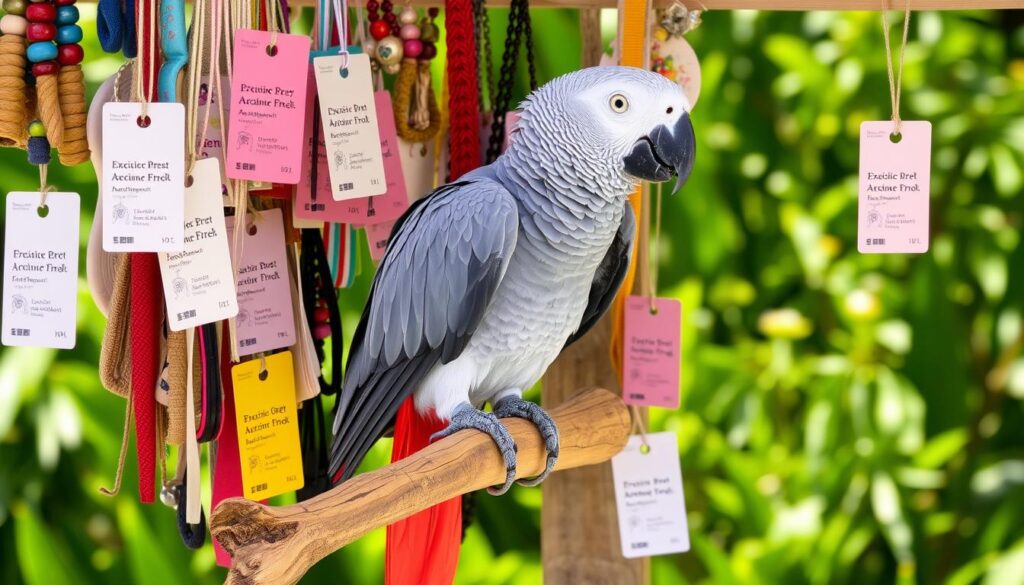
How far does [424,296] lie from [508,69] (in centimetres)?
28

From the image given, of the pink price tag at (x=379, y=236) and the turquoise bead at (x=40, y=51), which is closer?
the turquoise bead at (x=40, y=51)

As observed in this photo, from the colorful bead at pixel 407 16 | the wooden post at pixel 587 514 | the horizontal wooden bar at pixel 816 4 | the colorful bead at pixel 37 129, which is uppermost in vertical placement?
the horizontal wooden bar at pixel 816 4

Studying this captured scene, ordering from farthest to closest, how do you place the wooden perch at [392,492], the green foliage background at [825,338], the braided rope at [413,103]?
the green foliage background at [825,338], the braided rope at [413,103], the wooden perch at [392,492]

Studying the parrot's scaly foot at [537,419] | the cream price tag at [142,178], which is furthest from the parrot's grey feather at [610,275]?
the cream price tag at [142,178]

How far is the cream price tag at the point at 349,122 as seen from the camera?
3.16 ft

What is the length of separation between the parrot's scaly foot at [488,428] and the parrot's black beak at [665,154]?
0.28 metres

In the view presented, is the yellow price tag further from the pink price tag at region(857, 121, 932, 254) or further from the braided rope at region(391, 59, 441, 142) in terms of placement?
the pink price tag at region(857, 121, 932, 254)

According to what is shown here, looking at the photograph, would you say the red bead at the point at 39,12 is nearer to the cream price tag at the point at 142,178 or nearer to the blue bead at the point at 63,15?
the blue bead at the point at 63,15

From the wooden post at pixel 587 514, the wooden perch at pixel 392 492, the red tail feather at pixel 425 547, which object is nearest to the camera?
the wooden perch at pixel 392 492

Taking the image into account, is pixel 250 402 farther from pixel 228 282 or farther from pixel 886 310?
pixel 886 310

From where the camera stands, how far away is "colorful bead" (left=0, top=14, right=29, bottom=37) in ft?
2.87

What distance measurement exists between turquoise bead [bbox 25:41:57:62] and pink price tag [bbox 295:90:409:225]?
23 cm

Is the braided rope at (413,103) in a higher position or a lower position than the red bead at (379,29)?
lower

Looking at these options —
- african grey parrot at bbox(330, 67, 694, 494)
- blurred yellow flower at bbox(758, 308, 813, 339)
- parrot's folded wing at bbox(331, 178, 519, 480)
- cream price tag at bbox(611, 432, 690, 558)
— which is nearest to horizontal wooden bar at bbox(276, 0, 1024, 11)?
african grey parrot at bbox(330, 67, 694, 494)
